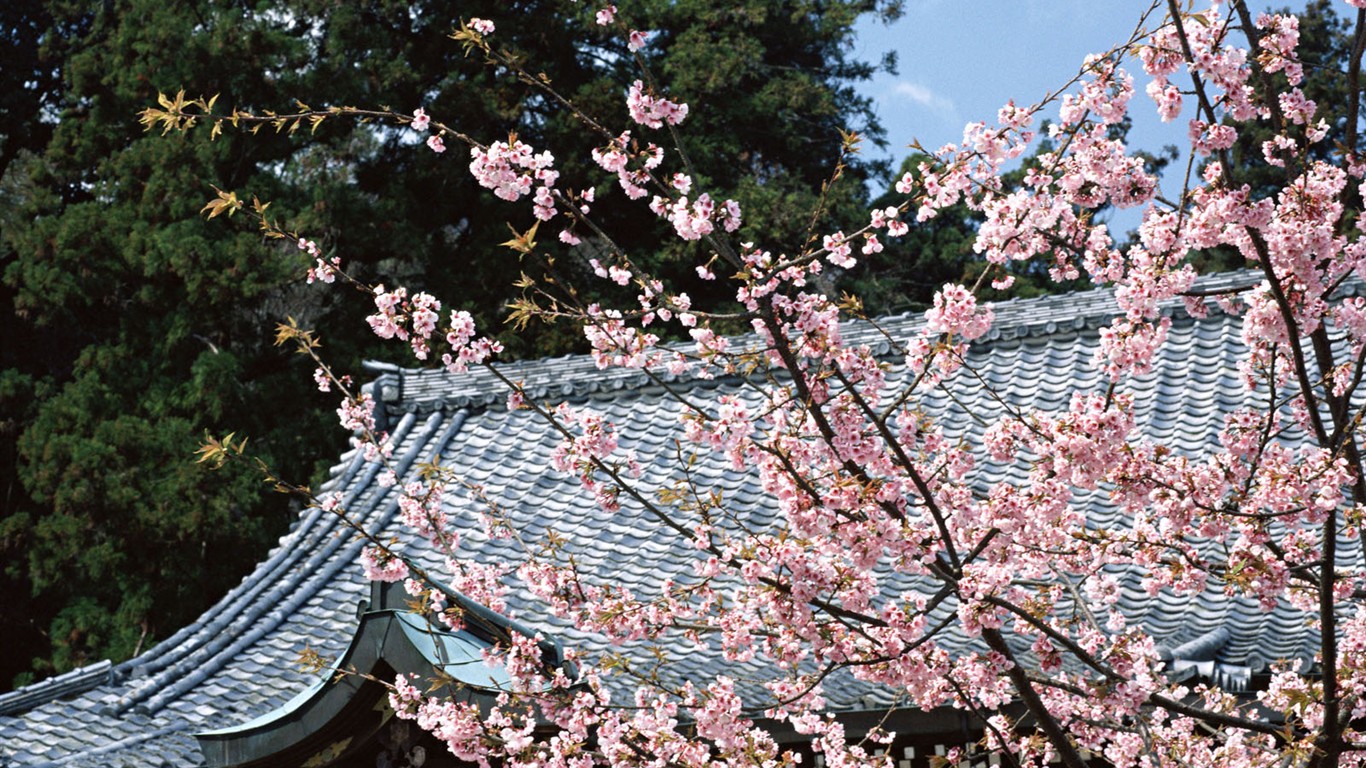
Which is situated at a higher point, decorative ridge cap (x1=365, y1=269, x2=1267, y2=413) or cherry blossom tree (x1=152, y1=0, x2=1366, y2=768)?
decorative ridge cap (x1=365, y1=269, x2=1267, y2=413)

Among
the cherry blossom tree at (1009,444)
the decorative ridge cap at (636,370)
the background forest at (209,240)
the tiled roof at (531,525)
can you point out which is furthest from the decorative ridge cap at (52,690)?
the background forest at (209,240)

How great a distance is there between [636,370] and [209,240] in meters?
8.74

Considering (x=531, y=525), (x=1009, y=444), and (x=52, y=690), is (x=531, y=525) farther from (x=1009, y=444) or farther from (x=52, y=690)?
(x=1009, y=444)

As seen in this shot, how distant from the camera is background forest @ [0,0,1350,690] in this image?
607 inches

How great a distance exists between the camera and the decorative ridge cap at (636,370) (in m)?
8.83

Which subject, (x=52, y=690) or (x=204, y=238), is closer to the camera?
(x=52, y=690)

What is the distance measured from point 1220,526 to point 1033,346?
576 centimetres

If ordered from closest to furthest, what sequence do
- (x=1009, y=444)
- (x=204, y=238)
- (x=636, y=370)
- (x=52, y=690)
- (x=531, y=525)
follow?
(x=1009, y=444) → (x=52, y=690) → (x=531, y=525) → (x=636, y=370) → (x=204, y=238)

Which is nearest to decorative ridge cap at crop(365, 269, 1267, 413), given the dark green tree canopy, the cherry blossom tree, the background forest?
the background forest

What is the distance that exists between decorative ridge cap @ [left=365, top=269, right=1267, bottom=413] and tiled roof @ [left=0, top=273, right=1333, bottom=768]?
1 cm

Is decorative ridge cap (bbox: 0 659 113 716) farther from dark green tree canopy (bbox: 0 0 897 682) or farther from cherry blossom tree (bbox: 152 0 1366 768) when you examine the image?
dark green tree canopy (bbox: 0 0 897 682)

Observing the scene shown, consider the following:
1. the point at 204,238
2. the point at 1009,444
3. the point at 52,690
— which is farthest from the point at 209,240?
the point at 1009,444

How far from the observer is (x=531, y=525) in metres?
8.35

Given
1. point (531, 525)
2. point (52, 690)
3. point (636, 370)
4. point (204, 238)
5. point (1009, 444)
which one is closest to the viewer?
point (1009, 444)
